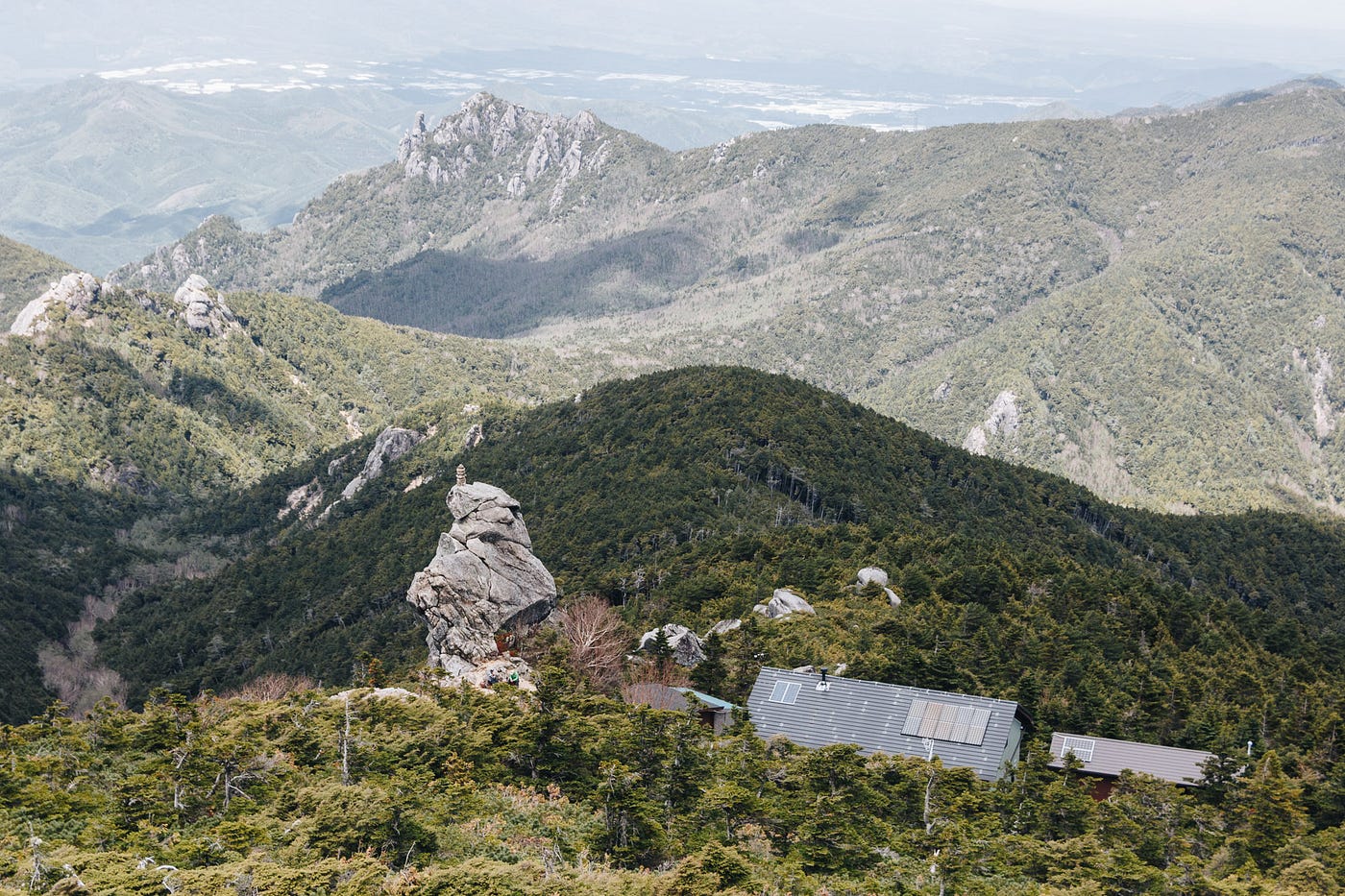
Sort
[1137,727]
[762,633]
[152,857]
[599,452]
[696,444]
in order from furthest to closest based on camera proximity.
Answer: [599,452] < [696,444] < [762,633] < [1137,727] < [152,857]

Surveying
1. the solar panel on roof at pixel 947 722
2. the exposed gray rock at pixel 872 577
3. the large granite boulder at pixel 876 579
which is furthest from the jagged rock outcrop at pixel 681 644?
the exposed gray rock at pixel 872 577

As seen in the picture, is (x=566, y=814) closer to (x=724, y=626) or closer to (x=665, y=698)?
(x=665, y=698)

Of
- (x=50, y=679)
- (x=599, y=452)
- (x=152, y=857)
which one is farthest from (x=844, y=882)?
(x=50, y=679)

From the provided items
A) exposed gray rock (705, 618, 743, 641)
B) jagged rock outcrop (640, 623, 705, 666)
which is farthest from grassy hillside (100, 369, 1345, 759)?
jagged rock outcrop (640, 623, 705, 666)

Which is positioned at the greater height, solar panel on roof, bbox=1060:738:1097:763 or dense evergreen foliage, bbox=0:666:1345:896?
dense evergreen foliage, bbox=0:666:1345:896

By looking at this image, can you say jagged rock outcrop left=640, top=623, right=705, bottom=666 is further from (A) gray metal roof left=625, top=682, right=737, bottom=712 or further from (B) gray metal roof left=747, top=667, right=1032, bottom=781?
(B) gray metal roof left=747, top=667, right=1032, bottom=781

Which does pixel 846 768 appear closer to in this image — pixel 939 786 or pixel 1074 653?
pixel 939 786
